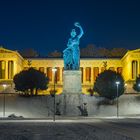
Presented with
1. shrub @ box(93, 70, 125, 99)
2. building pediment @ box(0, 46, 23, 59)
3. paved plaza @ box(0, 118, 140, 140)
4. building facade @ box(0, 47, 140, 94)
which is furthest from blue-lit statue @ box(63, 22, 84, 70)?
building pediment @ box(0, 46, 23, 59)

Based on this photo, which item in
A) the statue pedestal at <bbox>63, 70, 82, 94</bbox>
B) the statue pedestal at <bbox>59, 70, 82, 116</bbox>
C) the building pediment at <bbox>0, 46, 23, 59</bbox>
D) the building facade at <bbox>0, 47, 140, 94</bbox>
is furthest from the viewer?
the building facade at <bbox>0, 47, 140, 94</bbox>

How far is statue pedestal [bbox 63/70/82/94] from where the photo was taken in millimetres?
94812

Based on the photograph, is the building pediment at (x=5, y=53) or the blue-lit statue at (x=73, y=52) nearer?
the blue-lit statue at (x=73, y=52)

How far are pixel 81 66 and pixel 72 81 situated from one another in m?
60.7

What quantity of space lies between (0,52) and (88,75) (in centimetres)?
2423

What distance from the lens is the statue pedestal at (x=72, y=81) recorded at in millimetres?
94812

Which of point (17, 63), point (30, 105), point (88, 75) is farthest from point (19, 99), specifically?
point (88, 75)

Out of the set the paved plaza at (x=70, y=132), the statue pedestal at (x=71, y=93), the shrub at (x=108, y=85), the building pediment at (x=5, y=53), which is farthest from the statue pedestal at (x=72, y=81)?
the building pediment at (x=5, y=53)

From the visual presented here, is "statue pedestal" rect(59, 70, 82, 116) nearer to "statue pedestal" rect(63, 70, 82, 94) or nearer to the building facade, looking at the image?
"statue pedestal" rect(63, 70, 82, 94)

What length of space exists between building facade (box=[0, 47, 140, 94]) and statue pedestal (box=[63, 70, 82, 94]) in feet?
155

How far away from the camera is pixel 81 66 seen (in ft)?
511

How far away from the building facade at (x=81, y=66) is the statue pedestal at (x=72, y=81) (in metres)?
47.3

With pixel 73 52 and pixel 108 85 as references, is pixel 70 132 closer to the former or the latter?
pixel 73 52

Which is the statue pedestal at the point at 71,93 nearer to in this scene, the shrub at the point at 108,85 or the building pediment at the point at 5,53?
the shrub at the point at 108,85
